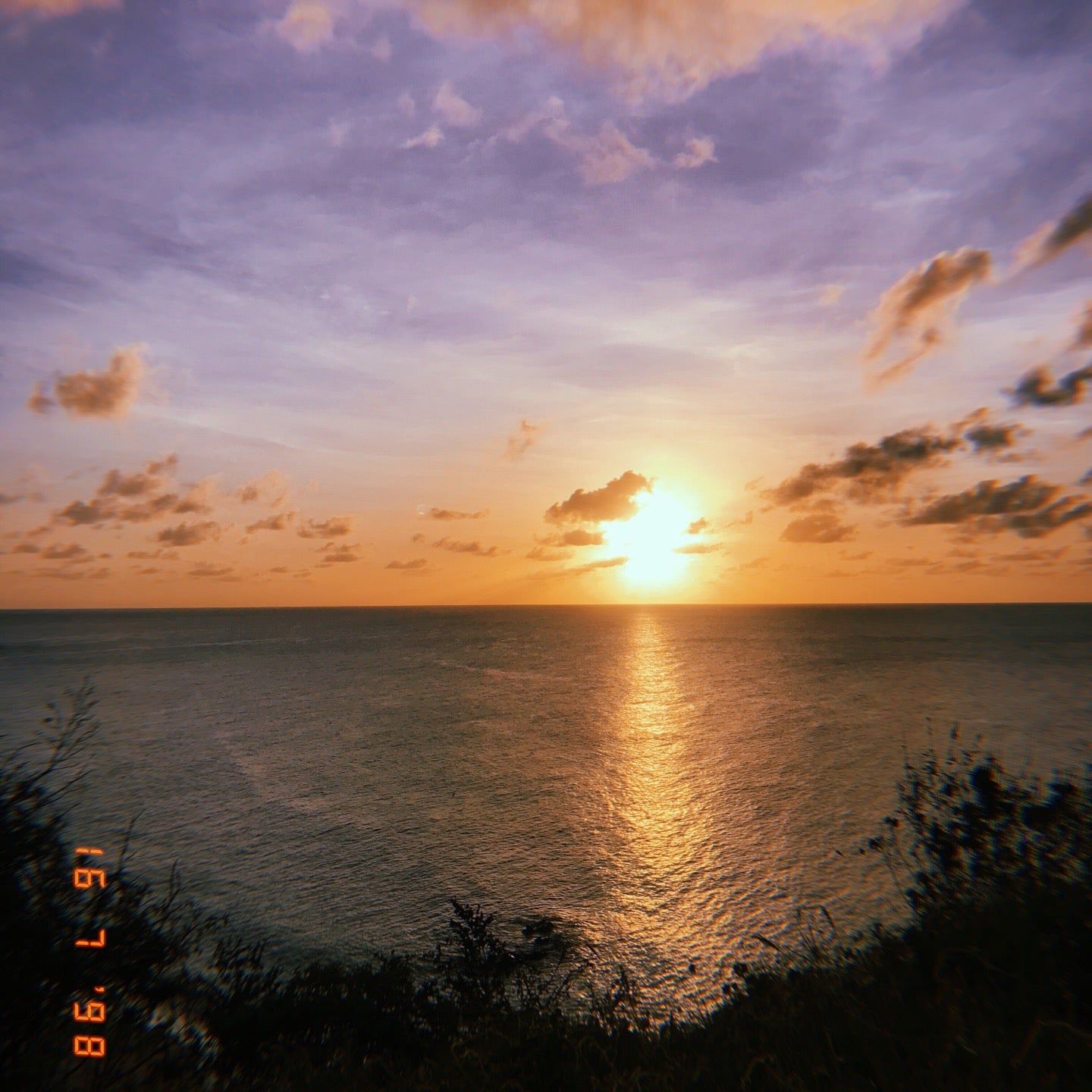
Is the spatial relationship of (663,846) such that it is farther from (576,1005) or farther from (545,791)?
(576,1005)

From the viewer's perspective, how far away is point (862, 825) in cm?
3944

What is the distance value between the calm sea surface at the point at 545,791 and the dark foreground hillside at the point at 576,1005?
4.58m

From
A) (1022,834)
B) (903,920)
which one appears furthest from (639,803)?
(1022,834)

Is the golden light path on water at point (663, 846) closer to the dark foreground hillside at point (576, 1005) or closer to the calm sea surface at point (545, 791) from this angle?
the calm sea surface at point (545, 791)

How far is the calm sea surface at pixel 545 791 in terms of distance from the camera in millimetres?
30281

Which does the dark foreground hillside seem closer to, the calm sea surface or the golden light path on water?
the golden light path on water

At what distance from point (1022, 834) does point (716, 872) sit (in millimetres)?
19442

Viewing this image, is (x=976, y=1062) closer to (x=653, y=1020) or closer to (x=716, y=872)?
(x=653, y=1020)

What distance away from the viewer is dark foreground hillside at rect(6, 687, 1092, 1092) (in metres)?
10.5

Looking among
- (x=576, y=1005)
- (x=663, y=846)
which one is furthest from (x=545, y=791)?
(x=576, y=1005)

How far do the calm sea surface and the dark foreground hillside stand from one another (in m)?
4.58

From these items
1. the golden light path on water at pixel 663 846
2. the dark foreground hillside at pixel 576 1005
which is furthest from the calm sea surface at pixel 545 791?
the dark foreground hillside at pixel 576 1005

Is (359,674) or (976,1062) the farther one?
(359,674)

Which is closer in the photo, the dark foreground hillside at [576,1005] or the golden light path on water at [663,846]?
the dark foreground hillside at [576,1005]
